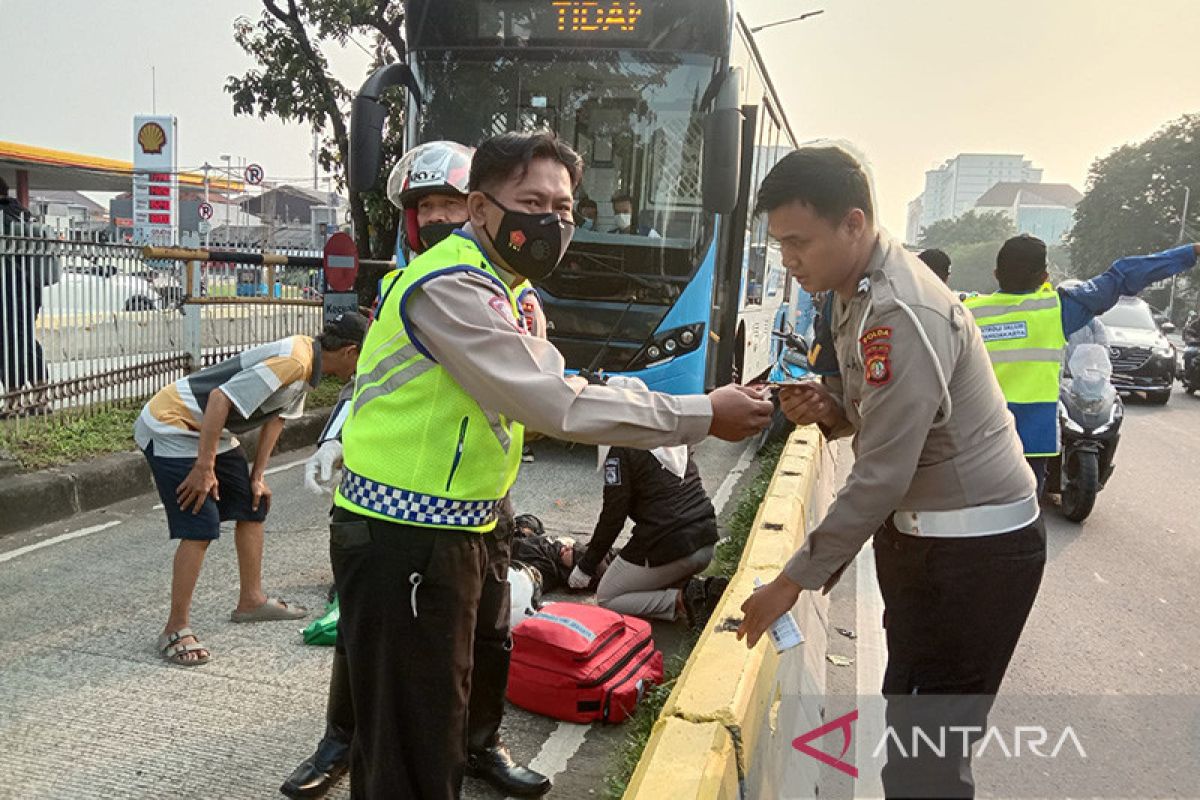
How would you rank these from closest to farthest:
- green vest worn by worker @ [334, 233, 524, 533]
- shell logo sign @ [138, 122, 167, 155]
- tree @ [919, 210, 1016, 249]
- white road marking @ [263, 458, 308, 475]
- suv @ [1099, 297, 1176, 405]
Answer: green vest worn by worker @ [334, 233, 524, 533] < white road marking @ [263, 458, 308, 475] < suv @ [1099, 297, 1176, 405] < shell logo sign @ [138, 122, 167, 155] < tree @ [919, 210, 1016, 249]

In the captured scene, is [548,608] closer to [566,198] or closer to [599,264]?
[566,198]

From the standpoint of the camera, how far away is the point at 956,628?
217 cm

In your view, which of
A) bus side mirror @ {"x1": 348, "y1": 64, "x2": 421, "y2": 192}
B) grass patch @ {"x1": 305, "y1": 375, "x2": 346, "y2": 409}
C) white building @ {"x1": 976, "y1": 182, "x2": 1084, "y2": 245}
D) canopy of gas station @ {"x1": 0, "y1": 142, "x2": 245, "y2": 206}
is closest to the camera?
bus side mirror @ {"x1": 348, "y1": 64, "x2": 421, "y2": 192}

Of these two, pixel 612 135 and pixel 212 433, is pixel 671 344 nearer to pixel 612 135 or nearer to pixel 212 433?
pixel 612 135

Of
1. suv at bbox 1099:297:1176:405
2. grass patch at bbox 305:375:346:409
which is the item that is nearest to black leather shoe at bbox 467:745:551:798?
grass patch at bbox 305:375:346:409

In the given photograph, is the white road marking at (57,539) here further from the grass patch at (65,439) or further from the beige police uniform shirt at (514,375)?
the beige police uniform shirt at (514,375)

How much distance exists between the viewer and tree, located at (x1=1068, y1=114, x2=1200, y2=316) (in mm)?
59156

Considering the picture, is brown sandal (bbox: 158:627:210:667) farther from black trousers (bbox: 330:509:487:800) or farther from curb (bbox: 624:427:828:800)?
curb (bbox: 624:427:828:800)

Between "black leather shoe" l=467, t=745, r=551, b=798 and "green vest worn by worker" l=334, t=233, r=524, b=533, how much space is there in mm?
1192

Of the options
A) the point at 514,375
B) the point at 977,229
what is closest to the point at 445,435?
the point at 514,375

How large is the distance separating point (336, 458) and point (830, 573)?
258 centimetres

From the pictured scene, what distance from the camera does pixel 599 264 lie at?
7805 mm

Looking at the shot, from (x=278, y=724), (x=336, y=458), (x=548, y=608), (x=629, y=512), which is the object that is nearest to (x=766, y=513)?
(x=629, y=512)

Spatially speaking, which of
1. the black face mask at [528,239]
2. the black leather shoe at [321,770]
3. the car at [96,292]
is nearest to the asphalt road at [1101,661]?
the black leather shoe at [321,770]
